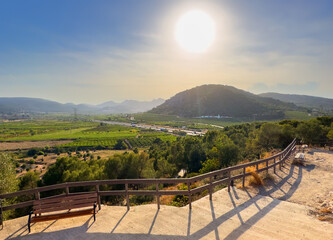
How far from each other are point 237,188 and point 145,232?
5085 mm

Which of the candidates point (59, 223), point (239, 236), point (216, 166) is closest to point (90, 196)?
point (59, 223)

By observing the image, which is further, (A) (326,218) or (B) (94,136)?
(B) (94,136)

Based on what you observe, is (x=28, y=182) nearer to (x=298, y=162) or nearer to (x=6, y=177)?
(x=6, y=177)

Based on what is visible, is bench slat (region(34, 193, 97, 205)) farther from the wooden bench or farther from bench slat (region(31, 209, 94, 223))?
bench slat (region(31, 209, 94, 223))

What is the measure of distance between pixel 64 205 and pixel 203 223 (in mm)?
4490

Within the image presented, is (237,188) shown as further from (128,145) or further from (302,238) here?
(128,145)

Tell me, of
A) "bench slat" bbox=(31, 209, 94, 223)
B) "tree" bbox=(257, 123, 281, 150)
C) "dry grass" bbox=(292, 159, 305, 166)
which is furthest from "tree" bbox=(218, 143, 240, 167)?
"bench slat" bbox=(31, 209, 94, 223)

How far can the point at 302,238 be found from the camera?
16.6 ft

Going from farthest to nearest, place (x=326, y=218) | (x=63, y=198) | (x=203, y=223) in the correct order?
(x=63, y=198) < (x=326, y=218) < (x=203, y=223)

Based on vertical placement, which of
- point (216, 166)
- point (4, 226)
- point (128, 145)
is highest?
point (4, 226)

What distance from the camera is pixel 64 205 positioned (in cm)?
619

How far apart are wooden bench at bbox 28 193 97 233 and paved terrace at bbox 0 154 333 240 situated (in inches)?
14.5

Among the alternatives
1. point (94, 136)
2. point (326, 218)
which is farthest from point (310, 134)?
point (94, 136)

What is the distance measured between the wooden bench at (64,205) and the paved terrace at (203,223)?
367mm
